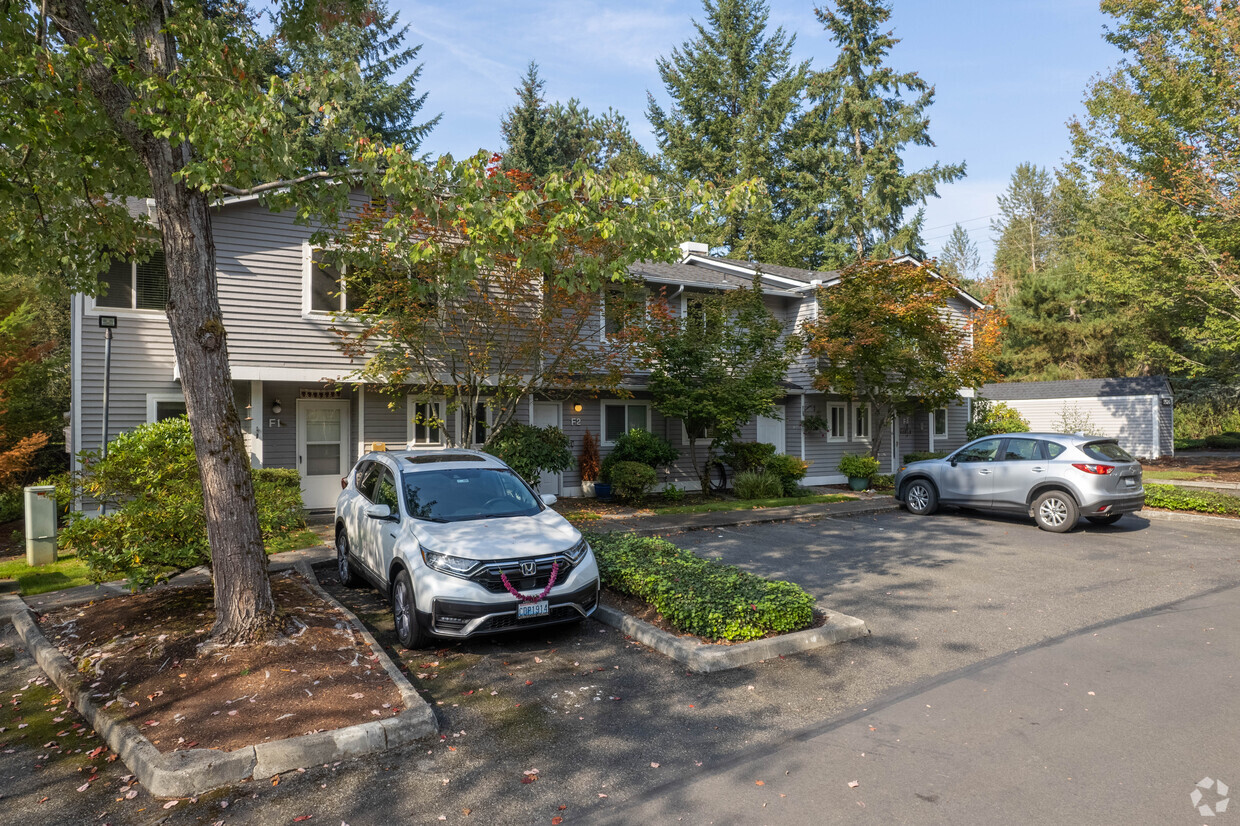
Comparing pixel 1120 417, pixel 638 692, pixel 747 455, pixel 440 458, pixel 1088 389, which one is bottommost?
pixel 638 692

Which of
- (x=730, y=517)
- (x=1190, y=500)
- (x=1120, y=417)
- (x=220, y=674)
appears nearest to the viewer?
(x=220, y=674)

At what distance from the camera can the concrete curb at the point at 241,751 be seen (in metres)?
4.18

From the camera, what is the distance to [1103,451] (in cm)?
1277

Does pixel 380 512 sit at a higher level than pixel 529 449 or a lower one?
lower

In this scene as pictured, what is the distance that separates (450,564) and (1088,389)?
1450 inches

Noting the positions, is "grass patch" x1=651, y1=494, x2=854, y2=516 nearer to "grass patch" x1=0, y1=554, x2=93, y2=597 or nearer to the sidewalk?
the sidewalk

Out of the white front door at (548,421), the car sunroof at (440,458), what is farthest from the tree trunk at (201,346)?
the white front door at (548,421)

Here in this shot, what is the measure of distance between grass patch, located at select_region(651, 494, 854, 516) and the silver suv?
298 centimetres

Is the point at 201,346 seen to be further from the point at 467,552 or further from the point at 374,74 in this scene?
the point at 374,74

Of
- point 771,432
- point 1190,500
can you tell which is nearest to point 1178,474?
point 1190,500

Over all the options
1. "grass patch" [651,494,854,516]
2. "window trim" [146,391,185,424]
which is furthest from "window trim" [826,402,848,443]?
"window trim" [146,391,185,424]

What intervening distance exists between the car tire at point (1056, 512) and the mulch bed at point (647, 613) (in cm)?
768

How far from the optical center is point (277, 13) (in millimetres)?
7777

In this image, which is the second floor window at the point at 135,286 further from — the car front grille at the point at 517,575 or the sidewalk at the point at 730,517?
the car front grille at the point at 517,575
